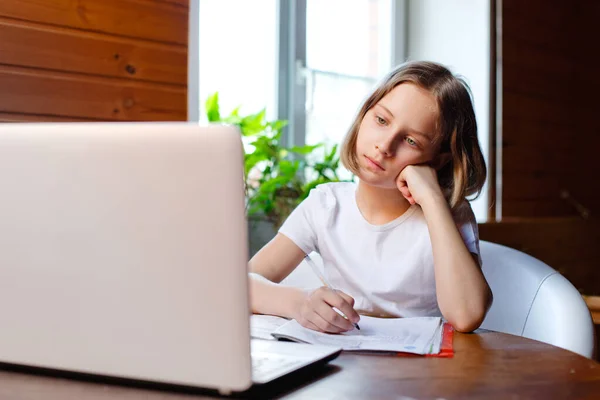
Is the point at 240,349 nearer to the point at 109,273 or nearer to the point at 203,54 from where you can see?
the point at 109,273

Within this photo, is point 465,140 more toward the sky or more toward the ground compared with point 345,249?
more toward the sky

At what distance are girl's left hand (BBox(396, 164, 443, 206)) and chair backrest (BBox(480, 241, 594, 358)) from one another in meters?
0.23

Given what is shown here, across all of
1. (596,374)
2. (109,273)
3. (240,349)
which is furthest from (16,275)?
(596,374)

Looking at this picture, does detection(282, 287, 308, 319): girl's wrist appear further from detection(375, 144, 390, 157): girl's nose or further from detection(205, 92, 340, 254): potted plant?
detection(205, 92, 340, 254): potted plant

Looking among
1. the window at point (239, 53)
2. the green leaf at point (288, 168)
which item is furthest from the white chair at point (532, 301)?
the window at point (239, 53)

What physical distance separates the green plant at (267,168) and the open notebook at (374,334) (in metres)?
1.27

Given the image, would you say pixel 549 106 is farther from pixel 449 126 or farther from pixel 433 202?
pixel 433 202

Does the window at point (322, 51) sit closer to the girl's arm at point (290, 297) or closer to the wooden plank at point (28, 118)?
the wooden plank at point (28, 118)

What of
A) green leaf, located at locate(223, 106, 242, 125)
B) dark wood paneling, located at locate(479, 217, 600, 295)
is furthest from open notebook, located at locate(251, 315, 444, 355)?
dark wood paneling, located at locate(479, 217, 600, 295)

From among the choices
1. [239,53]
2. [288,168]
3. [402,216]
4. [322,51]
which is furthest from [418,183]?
[322,51]

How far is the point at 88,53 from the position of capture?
5.81 ft

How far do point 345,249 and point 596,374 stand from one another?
0.71m

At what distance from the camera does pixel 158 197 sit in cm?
63

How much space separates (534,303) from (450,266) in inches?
8.8
